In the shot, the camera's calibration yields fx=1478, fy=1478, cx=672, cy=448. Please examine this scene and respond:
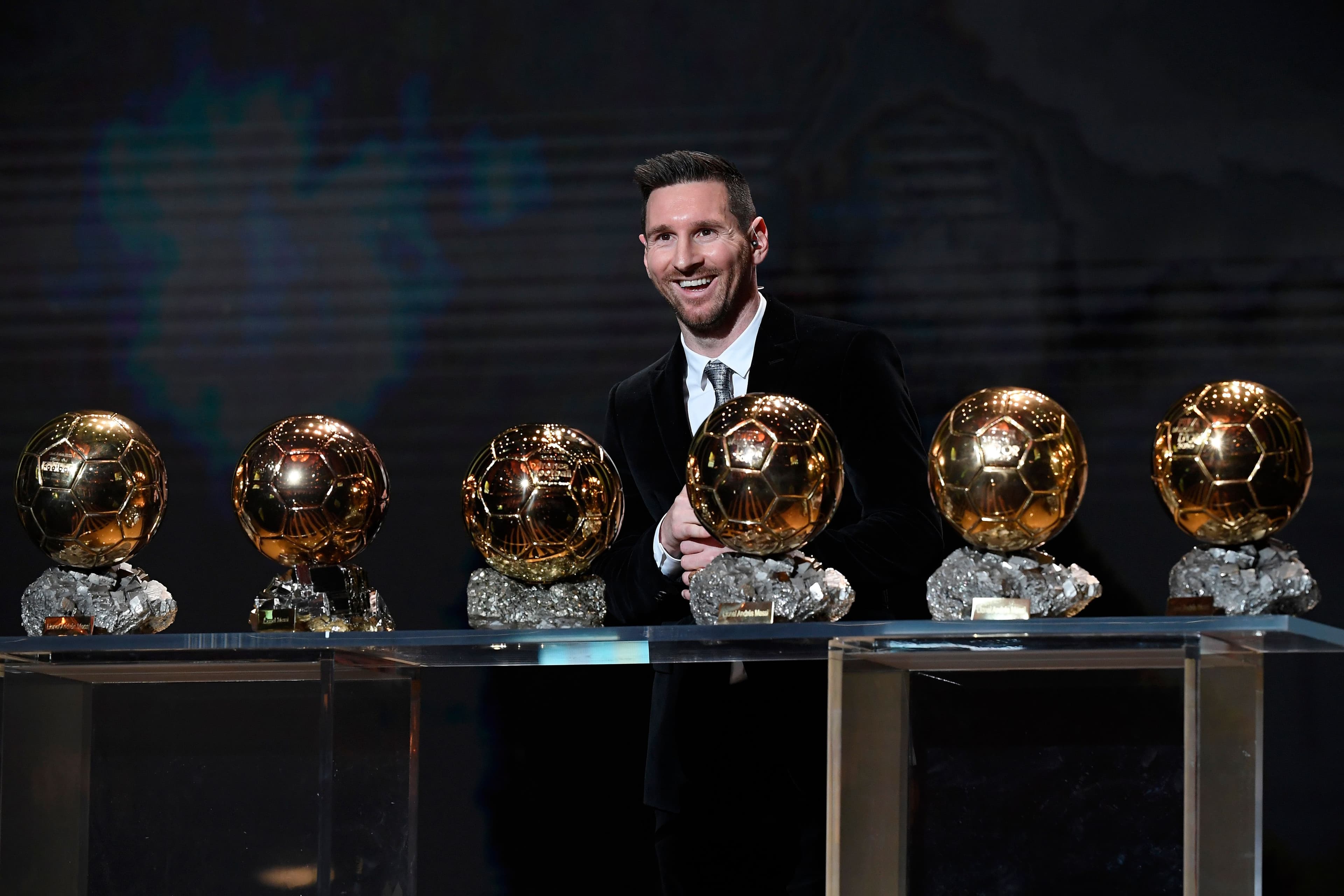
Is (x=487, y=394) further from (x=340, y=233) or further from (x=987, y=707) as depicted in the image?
(x=987, y=707)

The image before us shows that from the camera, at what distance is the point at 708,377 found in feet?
9.07

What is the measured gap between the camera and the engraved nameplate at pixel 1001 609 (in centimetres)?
175

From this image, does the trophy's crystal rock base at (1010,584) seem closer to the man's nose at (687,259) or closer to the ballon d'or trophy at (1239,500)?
the ballon d'or trophy at (1239,500)

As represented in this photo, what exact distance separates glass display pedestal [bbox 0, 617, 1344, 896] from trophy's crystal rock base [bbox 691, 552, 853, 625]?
0.28ft

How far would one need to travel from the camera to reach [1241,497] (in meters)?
1.75

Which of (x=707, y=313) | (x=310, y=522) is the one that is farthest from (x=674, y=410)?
(x=310, y=522)

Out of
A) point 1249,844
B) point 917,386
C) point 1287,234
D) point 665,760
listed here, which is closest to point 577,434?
point 665,760

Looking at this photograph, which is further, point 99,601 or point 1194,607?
point 99,601

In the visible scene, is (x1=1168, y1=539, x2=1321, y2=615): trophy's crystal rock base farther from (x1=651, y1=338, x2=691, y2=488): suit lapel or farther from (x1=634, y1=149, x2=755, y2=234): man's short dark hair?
(x1=634, y1=149, x2=755, y2=234): man's short dark hair

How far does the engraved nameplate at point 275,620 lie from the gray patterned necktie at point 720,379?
3.30 feet

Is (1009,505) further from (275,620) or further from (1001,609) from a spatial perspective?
(275,620)

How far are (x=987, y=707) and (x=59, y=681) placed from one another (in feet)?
3.85

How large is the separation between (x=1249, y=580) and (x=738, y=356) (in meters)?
1.22

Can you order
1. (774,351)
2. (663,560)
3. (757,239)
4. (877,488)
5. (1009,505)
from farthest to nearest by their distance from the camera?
(757,239), (774,351), (877,488), (663,560), (1009,505)
